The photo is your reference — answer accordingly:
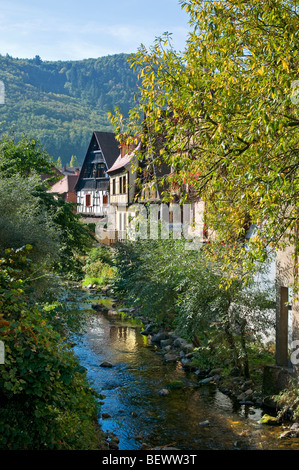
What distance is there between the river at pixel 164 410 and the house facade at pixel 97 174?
101ft

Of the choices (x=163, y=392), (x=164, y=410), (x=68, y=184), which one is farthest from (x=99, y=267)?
(x=68, y=184)

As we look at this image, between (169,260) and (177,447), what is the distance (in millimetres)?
7607

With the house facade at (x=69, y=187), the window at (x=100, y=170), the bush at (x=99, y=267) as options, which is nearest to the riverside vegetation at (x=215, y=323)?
the bush at (x=99, y=267)

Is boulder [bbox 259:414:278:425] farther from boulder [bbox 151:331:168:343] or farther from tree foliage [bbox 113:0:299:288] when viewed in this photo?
boulder [bbox 151:331:168:343]

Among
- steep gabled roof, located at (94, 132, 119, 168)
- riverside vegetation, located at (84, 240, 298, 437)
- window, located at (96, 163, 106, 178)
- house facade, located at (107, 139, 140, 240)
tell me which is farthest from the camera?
window, located at (96, 163, 106, 178)

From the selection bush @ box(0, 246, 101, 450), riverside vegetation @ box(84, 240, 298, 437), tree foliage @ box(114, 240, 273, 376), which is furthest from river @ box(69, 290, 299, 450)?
bush @ box(0, 246, 101, 450)

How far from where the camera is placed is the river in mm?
9375

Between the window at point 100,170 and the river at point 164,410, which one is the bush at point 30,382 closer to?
the river at point 164,410

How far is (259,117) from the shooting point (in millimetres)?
6398

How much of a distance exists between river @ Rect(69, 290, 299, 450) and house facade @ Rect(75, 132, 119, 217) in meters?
30.9

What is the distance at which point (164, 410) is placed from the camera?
437 inches

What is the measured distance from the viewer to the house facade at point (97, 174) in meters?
45.2
